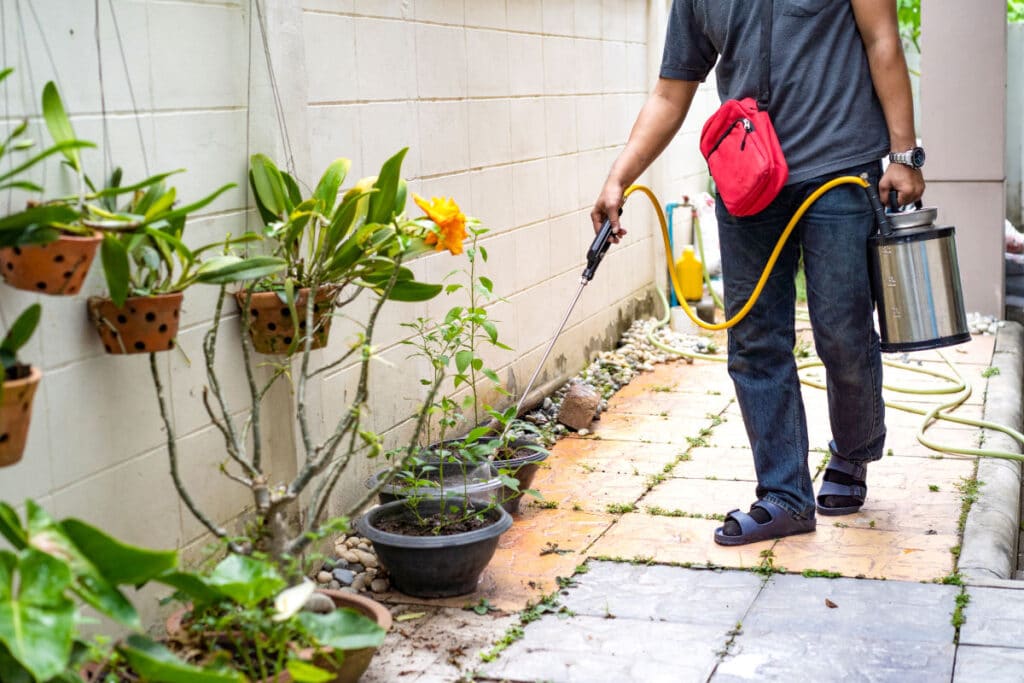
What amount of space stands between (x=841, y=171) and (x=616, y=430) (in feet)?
5.60

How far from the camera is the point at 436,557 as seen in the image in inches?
117

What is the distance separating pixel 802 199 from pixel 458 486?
1.22 metres

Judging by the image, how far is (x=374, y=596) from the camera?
309 centimetres

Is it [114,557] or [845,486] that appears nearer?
[114,557]

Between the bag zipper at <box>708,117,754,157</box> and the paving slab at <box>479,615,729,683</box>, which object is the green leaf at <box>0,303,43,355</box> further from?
the bag zipper at <box>708,117,754,157</box>

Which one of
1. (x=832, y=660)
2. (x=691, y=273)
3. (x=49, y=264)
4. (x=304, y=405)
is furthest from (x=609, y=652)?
(x=691, y=273)

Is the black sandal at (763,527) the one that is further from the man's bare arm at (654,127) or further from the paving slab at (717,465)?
the man's bare arm at (654,127)

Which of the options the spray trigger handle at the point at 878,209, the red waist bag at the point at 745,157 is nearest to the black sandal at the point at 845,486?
the spray trigger handle at the point at 878,209

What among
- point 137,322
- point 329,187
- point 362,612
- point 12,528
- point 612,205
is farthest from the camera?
point 612,205

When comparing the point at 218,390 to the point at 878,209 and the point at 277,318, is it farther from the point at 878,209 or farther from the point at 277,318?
the point at 878,209

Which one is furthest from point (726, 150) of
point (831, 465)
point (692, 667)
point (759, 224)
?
point (692, 667)

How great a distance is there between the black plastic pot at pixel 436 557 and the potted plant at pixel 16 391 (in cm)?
119

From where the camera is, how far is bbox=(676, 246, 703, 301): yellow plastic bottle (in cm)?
633

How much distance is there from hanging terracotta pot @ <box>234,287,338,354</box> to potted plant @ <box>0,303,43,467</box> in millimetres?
784
